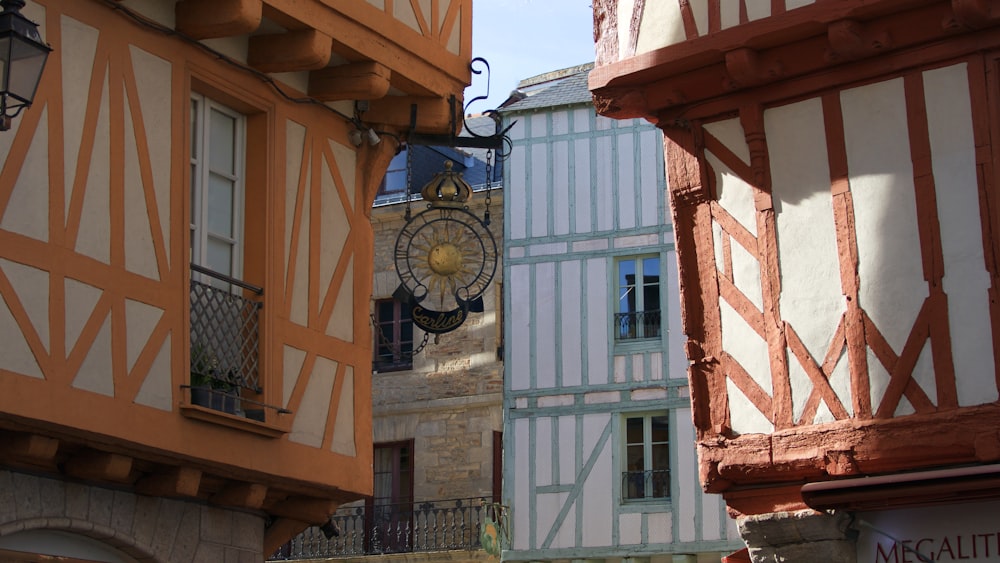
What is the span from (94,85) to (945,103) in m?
4.01

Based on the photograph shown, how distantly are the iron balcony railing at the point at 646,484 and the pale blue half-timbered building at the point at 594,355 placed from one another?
0.6 inches

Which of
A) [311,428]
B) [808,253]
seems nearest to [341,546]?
[311,428]

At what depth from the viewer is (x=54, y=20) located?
776 cm

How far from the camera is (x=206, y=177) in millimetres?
8867

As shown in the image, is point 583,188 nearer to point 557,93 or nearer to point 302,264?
point 557,93

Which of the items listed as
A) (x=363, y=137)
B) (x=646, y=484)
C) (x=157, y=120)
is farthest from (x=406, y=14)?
(x=646, y=484)

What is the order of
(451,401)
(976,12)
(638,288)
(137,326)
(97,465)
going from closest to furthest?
(97,465)
(976,12)
(137,326)
(638,288)
(451,401)

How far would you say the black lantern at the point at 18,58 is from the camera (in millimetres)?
6070

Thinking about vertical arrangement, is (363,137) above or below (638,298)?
below

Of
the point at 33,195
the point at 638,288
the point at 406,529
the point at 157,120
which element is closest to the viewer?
the point at 33,195

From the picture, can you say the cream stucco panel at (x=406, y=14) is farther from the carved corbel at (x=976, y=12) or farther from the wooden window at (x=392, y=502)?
the wooden window at (x=392, y=502)

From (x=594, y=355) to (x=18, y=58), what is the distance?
1334 centimetres

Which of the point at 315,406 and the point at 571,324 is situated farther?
the point at 571,324

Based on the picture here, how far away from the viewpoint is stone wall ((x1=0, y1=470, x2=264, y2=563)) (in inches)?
294
